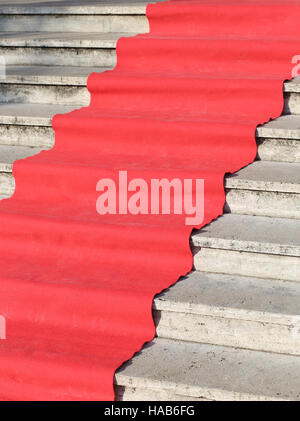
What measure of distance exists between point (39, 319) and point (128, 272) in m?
0.46

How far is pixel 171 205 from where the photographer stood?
3.95m

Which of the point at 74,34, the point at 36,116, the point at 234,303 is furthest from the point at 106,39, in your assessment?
the point at 234,303

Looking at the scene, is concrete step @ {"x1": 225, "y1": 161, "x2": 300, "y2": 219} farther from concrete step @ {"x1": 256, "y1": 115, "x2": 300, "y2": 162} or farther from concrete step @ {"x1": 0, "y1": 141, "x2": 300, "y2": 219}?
concrete step @ {"x1": 256, "y1": 115, "x2": 300, "y2": 162}

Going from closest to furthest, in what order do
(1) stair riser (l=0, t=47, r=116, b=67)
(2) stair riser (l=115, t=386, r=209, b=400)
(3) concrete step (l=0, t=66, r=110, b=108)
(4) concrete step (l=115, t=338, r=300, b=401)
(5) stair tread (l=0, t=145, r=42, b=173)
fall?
(4) concrete step (l=115, t=338, r=300, b=401), (2) stair riser (l=115, t=386, r=209, b=400), (5) stair tread (l=0, t=145, r=42, b=173), (3) concrete step (l=0, t=66, r=110, b=108), (1) stair riser (l=0, t=47, r=116, b=67)

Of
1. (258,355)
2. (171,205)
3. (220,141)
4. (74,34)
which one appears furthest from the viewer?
(74,34)

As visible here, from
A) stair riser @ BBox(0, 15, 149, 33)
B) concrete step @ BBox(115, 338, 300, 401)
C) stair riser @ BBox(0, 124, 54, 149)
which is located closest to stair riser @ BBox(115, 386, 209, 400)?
concrete step @ BBox(115, 338, 300, 401)

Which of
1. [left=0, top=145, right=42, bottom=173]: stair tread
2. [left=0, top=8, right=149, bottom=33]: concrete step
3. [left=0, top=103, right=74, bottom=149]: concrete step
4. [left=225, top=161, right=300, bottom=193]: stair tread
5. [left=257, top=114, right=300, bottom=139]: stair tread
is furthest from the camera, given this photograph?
[left=0, top=8, right=149, bottom=33]: concrete step

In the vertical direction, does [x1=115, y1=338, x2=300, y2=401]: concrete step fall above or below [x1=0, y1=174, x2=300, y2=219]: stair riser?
below

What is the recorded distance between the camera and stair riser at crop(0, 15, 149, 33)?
540 cm

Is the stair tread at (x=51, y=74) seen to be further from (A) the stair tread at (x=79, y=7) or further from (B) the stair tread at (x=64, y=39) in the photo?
(A) the stair tread at (x=79, y=7)

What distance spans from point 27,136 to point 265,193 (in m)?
1.58

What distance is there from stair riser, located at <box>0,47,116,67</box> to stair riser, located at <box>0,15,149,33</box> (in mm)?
387

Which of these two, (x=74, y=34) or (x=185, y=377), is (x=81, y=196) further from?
(x=74, y=34)

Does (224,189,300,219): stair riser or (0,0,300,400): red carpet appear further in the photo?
(224,189,300,219): stair riser
